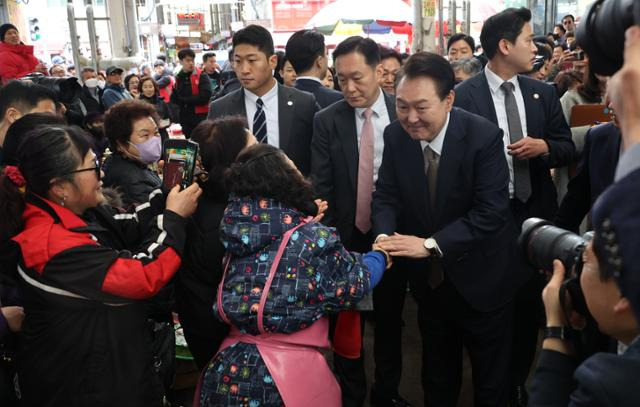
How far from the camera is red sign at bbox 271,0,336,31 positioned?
94.3ft

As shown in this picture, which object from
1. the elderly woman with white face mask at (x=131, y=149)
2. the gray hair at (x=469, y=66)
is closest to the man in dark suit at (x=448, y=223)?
the elderly woman with white face mask at (x=131, y=149)

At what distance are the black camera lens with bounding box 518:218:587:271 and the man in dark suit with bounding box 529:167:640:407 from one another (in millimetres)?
138

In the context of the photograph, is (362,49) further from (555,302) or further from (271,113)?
(555,302)

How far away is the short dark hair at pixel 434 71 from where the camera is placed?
232cm

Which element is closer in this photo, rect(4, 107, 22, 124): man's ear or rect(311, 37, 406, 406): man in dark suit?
rect(311, 37, 406, 406): man in dark suit

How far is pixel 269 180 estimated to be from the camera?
1.86 meters

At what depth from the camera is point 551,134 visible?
300 centimetres

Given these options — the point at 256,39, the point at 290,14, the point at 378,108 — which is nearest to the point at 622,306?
the point at 378,108

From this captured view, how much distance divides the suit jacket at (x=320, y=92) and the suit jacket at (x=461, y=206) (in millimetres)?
1544

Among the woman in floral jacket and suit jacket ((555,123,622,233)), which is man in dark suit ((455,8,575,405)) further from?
the woman in floral jacket

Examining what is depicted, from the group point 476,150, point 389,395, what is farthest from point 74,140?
point 389,395

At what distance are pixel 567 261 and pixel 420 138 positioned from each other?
41.7 inches

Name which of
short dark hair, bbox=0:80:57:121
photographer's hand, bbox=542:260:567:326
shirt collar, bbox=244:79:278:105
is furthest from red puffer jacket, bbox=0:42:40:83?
photographer's hand, bbox=542:260:567:326

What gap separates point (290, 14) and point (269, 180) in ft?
94.8
